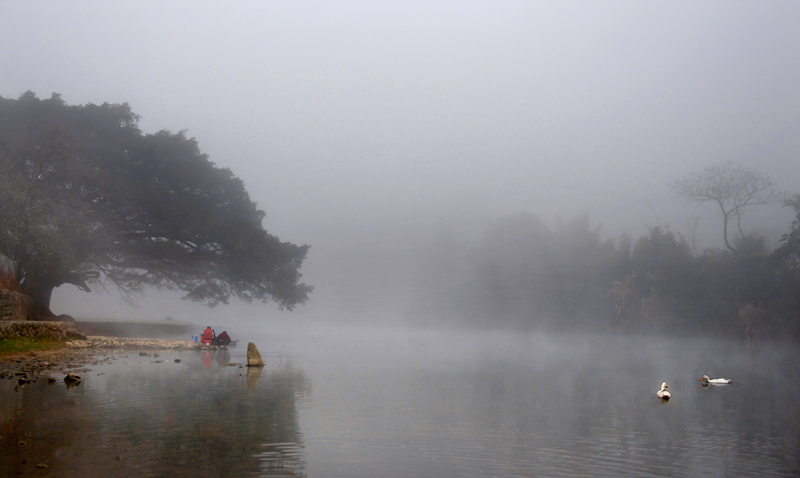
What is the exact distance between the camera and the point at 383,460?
8281 millimetres

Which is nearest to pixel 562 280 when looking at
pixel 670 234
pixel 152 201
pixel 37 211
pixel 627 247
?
pixel 627 247

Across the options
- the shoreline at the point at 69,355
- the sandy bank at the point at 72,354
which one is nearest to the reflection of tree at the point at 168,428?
the shoreline at the point at 69,355

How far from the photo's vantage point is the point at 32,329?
2197 cm

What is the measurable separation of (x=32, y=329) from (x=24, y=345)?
1520mm

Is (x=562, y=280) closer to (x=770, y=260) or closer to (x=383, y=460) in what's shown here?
(x=770, y=260)

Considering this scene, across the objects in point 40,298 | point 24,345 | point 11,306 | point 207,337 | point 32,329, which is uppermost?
point 40,298

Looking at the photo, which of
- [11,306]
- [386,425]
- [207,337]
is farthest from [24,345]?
[386,425]

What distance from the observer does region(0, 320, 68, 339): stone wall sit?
2039 centimetres

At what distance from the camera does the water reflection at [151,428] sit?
735 centimetres

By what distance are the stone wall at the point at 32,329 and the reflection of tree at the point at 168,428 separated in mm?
7788

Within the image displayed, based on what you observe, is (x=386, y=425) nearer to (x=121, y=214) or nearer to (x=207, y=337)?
(x=207, y=337)

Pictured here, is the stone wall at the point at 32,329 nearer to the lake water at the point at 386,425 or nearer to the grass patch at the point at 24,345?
the grass patch at the point at 24,345

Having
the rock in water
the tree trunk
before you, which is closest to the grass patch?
the tree trunk

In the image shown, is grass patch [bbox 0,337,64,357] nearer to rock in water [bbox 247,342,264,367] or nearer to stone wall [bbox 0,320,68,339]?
stone wall [bbox 0,320,68,339]
